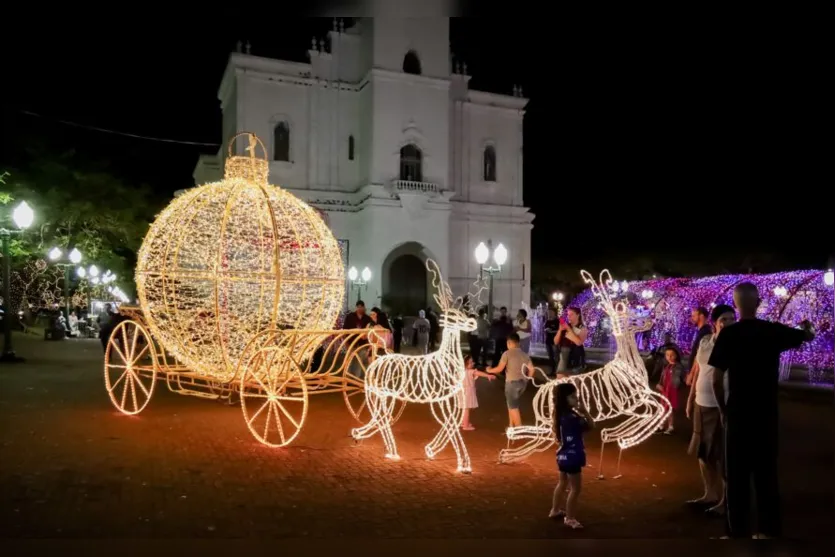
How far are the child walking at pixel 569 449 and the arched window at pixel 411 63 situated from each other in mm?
30260

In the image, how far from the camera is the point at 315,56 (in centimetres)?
3400

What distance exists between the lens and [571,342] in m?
12.0

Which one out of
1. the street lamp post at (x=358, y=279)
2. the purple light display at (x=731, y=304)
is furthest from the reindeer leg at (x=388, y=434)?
the street lamp post at (x=358, y=279)

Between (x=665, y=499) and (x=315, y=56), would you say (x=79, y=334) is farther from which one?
(x=665, y=499)

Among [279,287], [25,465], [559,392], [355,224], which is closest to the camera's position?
[559,392]

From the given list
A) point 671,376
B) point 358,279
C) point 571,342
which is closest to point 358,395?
point 571,342

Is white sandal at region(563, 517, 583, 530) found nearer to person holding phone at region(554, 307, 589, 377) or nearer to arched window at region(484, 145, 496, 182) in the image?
person holding phone at region(554, 307, 589, 377)

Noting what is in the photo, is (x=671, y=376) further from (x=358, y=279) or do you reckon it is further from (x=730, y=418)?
(x=358, y=279)

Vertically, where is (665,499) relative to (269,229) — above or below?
below

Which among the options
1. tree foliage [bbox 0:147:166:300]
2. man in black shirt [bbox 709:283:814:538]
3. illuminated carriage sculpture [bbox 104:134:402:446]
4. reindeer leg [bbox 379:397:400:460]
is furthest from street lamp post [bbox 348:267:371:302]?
man in black shirt [bbox 709:283:814:538]

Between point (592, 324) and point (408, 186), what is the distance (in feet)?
41.9

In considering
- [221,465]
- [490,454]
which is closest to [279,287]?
[221,465]

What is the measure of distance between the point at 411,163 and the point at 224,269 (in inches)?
991

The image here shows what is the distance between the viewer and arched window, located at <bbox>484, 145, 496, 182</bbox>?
122ft
